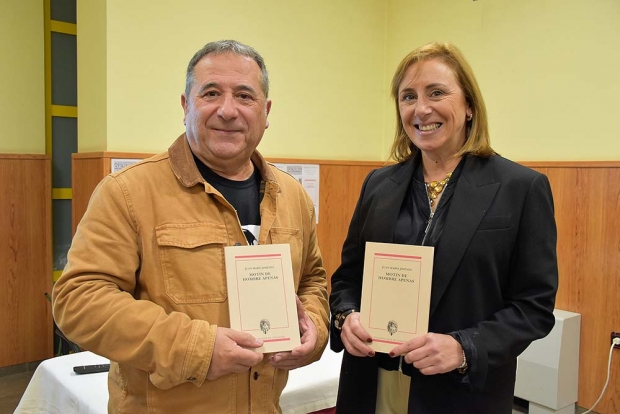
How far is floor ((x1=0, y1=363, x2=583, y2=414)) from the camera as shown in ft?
11.9

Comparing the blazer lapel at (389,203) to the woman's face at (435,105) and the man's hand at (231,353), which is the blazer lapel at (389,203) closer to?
the woman's face at (435,105)

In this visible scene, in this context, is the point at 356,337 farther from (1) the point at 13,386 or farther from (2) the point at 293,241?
(1) the point at 13,386

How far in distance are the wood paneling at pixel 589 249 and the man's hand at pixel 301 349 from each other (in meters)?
1.83

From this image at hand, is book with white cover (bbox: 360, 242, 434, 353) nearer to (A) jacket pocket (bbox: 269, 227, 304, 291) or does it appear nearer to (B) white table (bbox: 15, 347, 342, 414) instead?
(A) jacket pocket (bbox: 269, 227, 304, 291)

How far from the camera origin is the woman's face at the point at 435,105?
4.73ft

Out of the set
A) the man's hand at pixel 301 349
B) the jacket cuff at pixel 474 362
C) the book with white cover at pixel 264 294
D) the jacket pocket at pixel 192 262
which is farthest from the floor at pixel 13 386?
the jacket pocket at pixel 192 262

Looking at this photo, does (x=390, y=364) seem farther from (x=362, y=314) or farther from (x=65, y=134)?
(x=65, y=134)

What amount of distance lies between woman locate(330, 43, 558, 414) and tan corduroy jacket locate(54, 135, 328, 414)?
0.24 meters

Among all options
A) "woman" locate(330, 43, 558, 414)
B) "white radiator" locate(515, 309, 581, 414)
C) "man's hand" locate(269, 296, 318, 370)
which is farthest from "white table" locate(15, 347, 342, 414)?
"white radiator" locate(515, 309, 581, 414)

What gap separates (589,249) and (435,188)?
2030 mm

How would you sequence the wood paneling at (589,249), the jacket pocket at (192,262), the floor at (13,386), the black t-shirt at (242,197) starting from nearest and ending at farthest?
1. the jacket pocket at (192,262)
2. the black t-shirt at (242,197)
3. the wood paneling at (589,249)
4. the floor at (13,386)

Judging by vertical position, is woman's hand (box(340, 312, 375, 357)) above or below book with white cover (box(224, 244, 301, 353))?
below

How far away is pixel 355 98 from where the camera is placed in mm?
4117

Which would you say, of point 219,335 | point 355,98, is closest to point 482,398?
point 219,335
